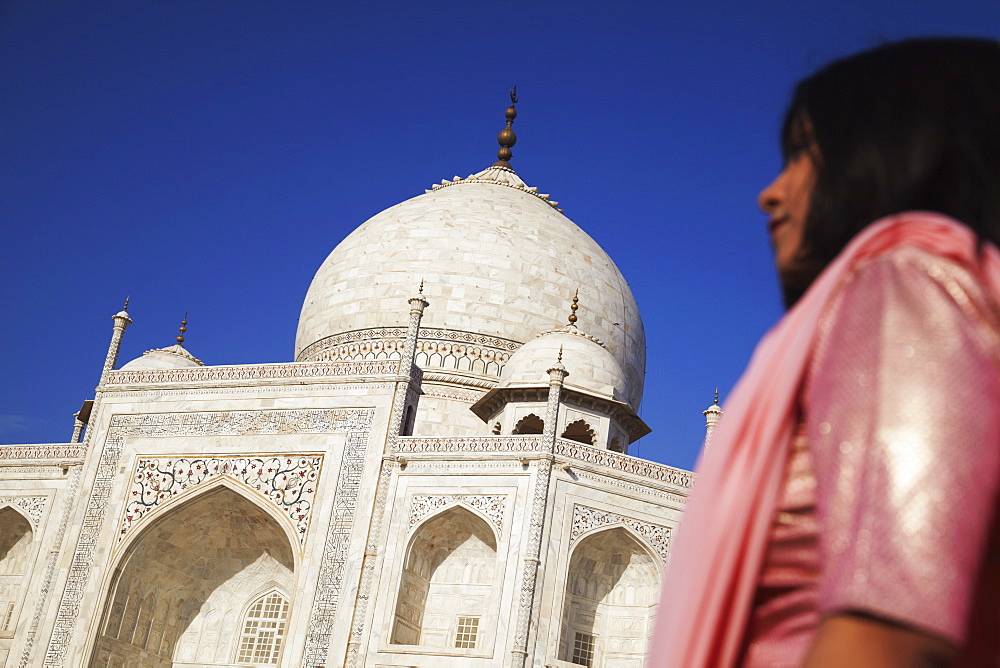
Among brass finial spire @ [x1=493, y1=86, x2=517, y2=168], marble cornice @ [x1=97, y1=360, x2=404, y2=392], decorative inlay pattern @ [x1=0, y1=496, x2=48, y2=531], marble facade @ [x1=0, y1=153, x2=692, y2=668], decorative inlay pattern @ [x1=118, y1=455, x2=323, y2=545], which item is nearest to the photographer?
marble facade @ [x1=0, y1=153, x2=692, y2=668]

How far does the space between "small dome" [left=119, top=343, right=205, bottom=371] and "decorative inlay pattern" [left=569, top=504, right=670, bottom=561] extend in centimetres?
913

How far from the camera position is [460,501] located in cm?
1440

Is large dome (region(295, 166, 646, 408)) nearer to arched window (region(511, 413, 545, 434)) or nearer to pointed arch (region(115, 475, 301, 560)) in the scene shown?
arched window (region(511, 413, 545, 434))

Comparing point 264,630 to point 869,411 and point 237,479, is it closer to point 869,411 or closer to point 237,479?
point 237,479

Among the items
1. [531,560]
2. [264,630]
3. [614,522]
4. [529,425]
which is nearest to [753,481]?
[531,560]

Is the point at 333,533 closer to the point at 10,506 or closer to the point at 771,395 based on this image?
the point at 10,506

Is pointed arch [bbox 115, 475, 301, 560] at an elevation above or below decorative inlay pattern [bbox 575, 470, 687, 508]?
below


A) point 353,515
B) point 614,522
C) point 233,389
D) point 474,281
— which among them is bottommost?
point 353,515

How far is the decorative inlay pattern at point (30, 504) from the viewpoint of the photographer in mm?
16578

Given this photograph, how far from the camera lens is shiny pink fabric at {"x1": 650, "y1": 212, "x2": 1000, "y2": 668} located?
1.09 meters

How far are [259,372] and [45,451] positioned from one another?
379cm

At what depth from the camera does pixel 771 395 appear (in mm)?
1137

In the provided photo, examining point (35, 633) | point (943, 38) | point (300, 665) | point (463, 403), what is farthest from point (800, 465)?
point (463, 403)

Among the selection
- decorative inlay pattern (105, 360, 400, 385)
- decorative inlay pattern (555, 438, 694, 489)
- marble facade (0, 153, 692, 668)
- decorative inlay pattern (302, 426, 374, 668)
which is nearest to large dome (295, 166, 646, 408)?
marble facade (0, 153, 692, 668)
